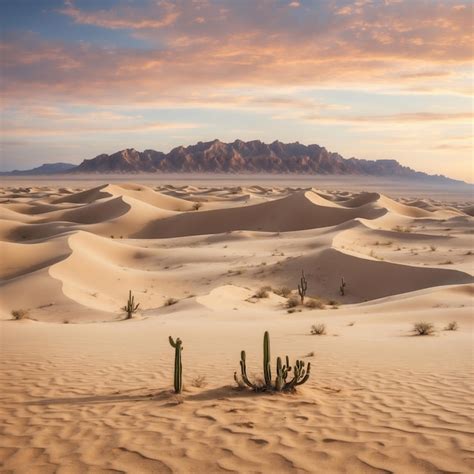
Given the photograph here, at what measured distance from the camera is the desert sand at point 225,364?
494 centimetres

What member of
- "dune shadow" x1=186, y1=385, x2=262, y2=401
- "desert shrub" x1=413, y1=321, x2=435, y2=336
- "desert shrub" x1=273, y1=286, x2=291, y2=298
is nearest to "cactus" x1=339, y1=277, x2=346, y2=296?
"desert shrub" x1=273, y1=286, x2=291, y2=298

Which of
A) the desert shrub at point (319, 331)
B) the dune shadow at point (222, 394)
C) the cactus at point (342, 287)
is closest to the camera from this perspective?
the dune shadow at point (222, 394)

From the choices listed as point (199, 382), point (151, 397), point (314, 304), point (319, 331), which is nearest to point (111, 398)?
point (151, 397)

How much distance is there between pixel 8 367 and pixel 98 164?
641 ft

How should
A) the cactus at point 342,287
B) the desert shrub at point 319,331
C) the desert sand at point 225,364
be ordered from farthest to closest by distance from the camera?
the cactus at point 342,287
the desert shrub at point 319,331
the desert sand at point 225,364

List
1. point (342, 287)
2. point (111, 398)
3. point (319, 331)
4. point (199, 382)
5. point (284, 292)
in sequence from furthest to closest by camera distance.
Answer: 1. point (342, 287)
2. point (284, 292)
3. point (319, 331)
4. point (199, 382)
5. point (111, 398)

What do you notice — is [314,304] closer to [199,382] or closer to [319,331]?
[319,331]

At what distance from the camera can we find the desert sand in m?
4.94

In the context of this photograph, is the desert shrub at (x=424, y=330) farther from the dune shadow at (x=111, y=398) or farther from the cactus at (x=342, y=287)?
the cactus at (x=342, y=287)

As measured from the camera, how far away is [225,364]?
8.83 metres

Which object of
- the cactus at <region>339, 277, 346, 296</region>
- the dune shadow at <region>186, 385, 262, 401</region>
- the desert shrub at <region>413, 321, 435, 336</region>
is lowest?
the cactus at <region>339, 277, 346, 296</region>

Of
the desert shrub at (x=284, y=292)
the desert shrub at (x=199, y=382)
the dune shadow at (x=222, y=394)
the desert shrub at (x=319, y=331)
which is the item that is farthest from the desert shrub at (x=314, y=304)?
the dune shadow at (x=222, y=394)

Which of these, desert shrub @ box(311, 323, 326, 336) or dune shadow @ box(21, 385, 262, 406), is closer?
dune shadow @ box(21, 385, 262, 406)

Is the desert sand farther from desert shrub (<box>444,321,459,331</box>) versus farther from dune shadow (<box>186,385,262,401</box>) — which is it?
desert shrub (<box>444,321,459,331</box>)
